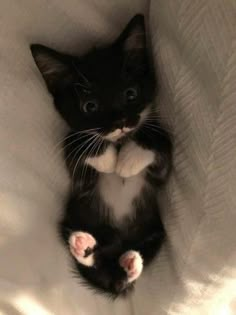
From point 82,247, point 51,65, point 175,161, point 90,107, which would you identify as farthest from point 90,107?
point 82,247

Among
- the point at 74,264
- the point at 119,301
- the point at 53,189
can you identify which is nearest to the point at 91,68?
the point at 53,189

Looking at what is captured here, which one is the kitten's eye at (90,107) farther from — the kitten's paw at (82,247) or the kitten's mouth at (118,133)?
the kitten's paw at (82,247)

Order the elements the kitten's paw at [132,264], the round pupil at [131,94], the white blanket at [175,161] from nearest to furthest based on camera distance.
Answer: the white blanket at [175,161]
the round pupil at [131,94]
the kitten's paw at [132,264]

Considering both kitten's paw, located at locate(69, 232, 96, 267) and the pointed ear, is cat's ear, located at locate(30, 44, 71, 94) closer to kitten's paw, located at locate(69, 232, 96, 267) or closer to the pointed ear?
the pointed ear

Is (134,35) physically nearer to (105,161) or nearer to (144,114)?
(144,114)

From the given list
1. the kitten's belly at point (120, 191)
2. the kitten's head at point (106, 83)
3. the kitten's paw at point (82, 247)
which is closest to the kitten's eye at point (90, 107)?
the kitten's head at point (106, 83)

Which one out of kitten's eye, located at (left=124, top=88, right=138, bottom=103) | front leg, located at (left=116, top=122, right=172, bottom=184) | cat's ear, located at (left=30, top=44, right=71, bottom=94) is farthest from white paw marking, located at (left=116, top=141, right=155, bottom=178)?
cat's ear, located at (left=30, top=44, right=71, bottom=94)
